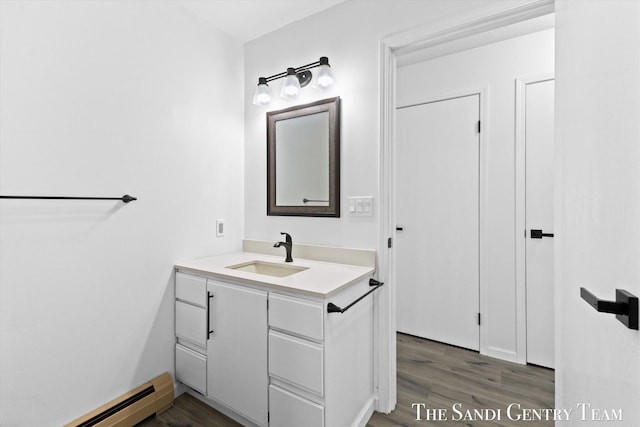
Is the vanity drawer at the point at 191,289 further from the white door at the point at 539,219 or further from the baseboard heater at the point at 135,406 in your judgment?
the white door at the point at 539,219

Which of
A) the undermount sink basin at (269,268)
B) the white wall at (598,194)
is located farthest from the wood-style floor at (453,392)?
the undermount sink basin at (269,268)

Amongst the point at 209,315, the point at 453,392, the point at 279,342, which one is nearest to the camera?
the point at 279,342

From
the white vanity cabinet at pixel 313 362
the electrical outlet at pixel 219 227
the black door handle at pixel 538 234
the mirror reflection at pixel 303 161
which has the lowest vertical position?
the white vanity cabinet at pixel 313 362

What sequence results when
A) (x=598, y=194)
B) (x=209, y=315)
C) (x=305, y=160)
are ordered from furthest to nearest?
(x=305, y=160)
(x=209, y=315)
(x=598, y=194)

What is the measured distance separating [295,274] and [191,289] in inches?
26.5

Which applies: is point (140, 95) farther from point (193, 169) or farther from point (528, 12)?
point (528, 12)

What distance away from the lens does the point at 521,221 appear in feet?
7.36

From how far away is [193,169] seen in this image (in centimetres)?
200

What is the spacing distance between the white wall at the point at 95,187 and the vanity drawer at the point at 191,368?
2.8 inches

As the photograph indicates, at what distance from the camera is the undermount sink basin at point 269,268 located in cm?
187

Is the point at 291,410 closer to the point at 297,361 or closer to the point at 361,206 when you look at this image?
the point at 297,361

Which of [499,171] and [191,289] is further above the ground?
[499,171]

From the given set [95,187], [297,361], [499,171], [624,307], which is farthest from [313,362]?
[499,171]

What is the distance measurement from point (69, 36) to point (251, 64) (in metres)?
1.13
